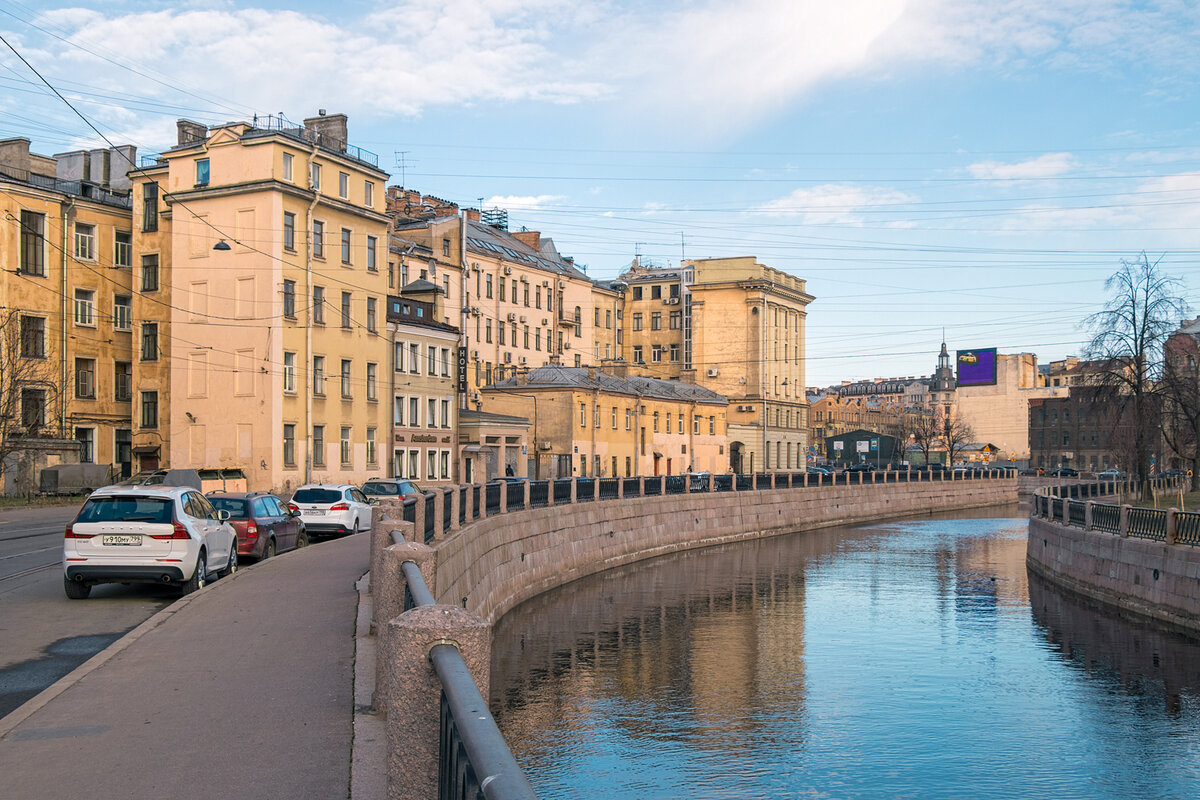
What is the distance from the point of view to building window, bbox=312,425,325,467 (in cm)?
5434

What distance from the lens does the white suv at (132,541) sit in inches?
667

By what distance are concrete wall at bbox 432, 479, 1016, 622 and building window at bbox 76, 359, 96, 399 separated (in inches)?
1185

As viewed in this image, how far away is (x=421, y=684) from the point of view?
505cm

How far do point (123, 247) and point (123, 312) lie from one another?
3.35 metres

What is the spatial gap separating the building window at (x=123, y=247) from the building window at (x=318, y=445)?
14.0 m

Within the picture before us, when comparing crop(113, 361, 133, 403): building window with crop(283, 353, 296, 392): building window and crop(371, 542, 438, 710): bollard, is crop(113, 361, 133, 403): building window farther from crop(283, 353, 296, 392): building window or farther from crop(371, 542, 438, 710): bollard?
crop(371, 542, 438, 710): bollard


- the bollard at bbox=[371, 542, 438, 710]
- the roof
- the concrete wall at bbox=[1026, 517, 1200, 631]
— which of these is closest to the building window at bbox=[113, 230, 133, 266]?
the roof

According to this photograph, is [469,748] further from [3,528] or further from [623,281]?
[623,281]

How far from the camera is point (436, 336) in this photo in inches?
2537

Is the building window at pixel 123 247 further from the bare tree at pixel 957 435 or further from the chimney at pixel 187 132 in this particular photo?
the bare tree at pixel 957 435

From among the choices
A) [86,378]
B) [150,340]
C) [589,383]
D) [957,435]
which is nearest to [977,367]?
[589,383]

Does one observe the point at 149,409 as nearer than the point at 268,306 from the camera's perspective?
No

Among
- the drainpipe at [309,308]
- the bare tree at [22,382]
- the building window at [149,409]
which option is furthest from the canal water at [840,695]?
the building window at [149,409]

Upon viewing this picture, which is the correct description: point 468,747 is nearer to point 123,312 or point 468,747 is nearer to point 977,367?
point 123,312
